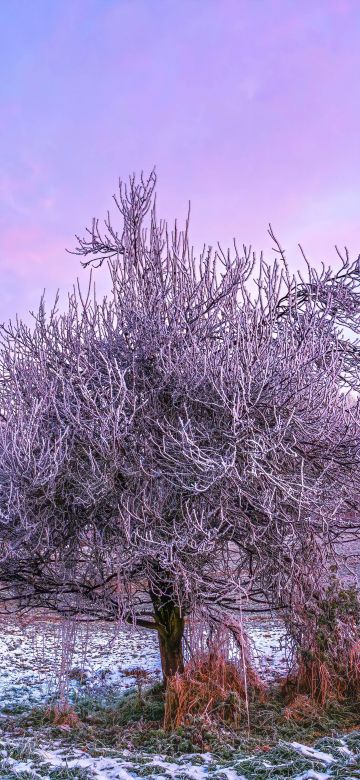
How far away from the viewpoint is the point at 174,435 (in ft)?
18.8

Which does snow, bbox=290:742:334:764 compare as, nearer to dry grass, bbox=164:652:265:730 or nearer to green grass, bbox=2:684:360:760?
Answer: green grass, bbox=2:684:360:760

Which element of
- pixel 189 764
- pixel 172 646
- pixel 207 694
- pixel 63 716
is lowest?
pixel 189 764

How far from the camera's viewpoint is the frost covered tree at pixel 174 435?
518cm

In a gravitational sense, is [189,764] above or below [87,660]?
below

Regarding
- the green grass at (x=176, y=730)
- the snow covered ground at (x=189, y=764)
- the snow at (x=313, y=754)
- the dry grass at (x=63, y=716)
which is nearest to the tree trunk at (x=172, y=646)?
the green grass at (x=176, y=730)

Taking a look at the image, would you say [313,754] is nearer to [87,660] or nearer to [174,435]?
[174,435]

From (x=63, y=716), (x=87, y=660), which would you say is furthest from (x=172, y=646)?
(x=87, y=660)

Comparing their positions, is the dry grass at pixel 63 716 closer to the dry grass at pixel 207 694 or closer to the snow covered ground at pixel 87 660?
the snow covered ground at pixel 87 660

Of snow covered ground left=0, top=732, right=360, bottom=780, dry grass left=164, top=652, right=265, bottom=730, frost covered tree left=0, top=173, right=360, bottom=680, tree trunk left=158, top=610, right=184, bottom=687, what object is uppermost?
frost covered tree left=0, top=173, right=360, bottom=680

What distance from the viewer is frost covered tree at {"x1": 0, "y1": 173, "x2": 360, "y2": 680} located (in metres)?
5.18

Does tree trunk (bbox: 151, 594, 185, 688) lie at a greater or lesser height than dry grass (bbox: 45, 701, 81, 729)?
Result: greater

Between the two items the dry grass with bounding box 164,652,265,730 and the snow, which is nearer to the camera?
the snow

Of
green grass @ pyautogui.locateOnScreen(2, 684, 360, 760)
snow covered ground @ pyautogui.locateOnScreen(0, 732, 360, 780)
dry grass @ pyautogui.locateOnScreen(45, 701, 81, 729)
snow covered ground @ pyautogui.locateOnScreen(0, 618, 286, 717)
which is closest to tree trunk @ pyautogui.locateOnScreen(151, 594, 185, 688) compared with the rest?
green grass @ pyautogui.locateOnScreen(2, 684, 360, 760)

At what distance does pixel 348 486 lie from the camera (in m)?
6.18
